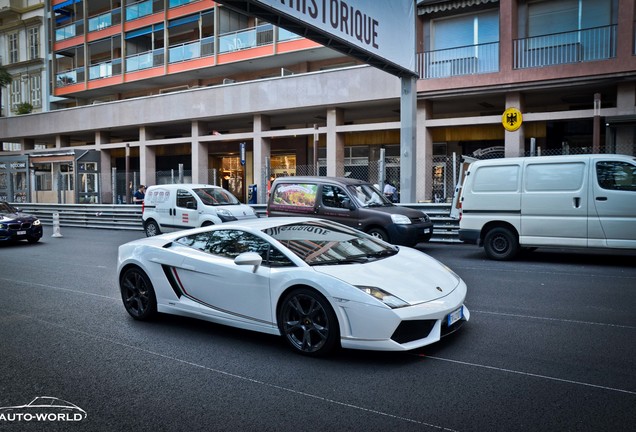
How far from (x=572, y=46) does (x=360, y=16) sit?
33.0ft

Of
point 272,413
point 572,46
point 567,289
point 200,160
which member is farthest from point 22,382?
point 200,160

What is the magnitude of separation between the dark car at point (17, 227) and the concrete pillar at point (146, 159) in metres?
15.0

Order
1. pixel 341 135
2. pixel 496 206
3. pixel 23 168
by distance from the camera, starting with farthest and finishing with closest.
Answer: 1. pixel 23 168
2. pixel 341 135
3. pixel 496 206

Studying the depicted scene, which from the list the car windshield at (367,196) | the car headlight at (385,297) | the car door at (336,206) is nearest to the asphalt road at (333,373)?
the car headlight at (385,297)

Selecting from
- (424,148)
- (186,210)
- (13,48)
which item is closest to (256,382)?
(186,210)

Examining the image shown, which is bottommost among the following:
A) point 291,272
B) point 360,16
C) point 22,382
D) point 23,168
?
point 22,382

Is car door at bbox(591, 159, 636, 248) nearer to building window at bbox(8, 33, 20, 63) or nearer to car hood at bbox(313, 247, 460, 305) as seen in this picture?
car hood at bbox(313, 247, 460, 305)

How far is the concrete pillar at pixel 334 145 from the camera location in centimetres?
2380

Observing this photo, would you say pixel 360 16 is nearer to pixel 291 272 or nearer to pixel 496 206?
pixel 496 206

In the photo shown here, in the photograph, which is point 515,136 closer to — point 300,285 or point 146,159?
point 300,285

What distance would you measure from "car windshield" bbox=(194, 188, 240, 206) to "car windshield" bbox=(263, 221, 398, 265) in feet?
33.7

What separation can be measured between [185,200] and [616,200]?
37.9 feet

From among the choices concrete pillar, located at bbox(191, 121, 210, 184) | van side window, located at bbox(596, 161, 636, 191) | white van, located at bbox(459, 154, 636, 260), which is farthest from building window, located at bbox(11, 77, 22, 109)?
van side window, located at bbox(596, 161, 636, 191)

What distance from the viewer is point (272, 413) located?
12.7 feet
